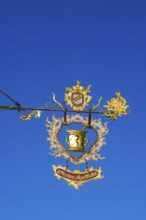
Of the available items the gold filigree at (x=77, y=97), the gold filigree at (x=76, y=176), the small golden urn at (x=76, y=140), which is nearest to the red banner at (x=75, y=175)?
the gold filigree at (x=76, y=176)

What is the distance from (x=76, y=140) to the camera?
16.3 metres

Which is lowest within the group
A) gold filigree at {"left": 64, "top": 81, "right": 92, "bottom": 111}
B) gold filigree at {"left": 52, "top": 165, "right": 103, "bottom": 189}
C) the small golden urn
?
gold filigree at {"left": 52, "top": 165, "right": 103, "bottom": 189}

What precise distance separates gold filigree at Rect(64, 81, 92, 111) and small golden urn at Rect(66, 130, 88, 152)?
104cm

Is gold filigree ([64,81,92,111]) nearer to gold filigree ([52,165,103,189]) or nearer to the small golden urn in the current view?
the small golden urn

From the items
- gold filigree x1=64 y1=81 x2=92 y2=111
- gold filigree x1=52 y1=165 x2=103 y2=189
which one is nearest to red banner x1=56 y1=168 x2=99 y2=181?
gold filigree x1=52 y1=165 x2=103 y2=189

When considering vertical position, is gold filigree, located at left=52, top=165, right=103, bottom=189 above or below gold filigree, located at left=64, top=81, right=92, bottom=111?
below

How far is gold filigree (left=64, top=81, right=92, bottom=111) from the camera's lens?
1605 centimetres

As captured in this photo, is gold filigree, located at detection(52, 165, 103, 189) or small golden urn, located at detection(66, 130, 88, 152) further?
small golden urn, located at detection(66, 130, 88, 152)

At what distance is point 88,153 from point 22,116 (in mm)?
2877

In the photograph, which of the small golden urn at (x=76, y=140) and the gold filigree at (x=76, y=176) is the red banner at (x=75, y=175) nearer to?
the gold filigree at (x=76, y=176)

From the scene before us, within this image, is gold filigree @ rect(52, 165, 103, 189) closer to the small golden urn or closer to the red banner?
the red banner

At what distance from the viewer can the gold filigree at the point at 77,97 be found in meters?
16.0

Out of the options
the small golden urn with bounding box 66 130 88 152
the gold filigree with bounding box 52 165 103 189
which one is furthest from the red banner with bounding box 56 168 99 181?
the small golden urn with bounding box 66 130 88 152

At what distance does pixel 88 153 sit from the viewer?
16.4 metres
